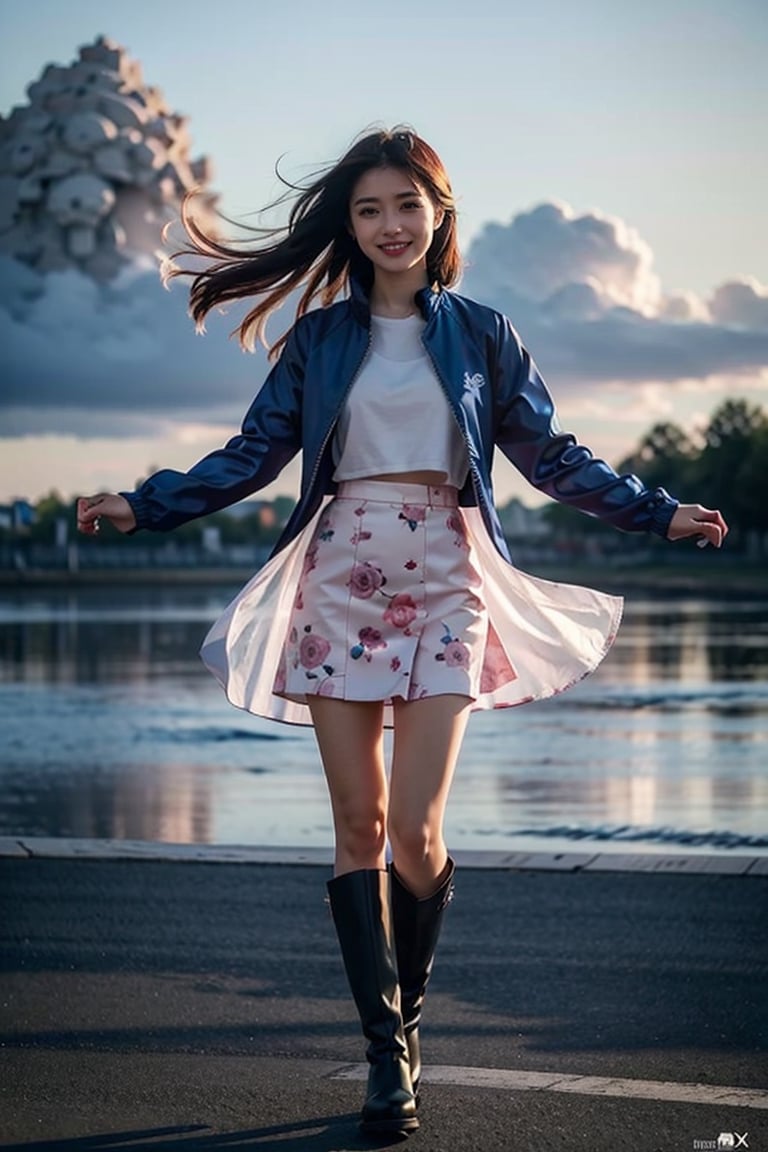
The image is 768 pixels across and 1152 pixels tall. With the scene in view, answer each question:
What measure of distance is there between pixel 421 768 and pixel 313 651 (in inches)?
13.2

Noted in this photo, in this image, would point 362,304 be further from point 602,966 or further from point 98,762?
point 98,762

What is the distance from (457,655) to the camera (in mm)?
4219

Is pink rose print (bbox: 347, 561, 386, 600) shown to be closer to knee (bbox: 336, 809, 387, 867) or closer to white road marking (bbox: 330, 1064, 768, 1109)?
knee (bbox: 336, 809, 387, 867)

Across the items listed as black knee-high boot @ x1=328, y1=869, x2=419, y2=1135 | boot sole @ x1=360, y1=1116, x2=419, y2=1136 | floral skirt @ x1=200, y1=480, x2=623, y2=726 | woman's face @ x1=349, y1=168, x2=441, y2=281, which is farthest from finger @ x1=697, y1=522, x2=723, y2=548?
boot sole @ x1=360, y1=1116, x2=419, y2=1136

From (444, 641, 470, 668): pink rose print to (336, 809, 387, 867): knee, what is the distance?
338 millimetres

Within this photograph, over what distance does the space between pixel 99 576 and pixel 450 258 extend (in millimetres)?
96210

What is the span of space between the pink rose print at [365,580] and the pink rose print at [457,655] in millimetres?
188

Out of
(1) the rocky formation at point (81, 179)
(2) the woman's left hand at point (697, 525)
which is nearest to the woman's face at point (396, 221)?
(2) the woman's left hand at point (697, 525)

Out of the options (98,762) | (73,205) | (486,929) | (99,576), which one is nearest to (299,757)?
(98,762)

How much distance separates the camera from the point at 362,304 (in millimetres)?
4426

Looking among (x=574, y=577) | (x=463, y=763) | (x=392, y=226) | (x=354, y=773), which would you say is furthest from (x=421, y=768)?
(x=574, y=577)

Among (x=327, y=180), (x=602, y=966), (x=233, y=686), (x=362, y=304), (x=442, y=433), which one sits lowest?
(x=602, y=966)

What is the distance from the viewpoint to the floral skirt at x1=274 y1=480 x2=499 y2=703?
4.19 m

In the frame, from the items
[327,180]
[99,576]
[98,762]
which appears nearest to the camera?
[327,180]
